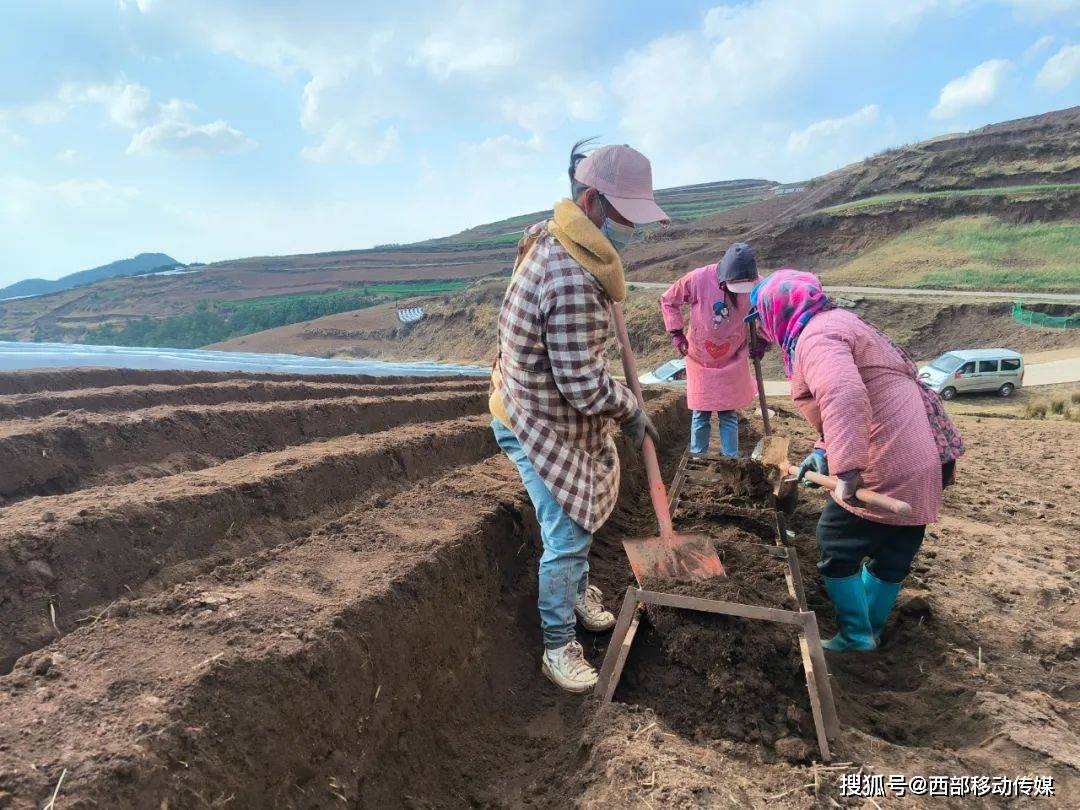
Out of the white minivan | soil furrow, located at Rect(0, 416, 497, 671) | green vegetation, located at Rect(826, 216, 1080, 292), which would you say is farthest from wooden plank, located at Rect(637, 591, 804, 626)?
green vegetation, located at Rect(826, 216, 1080, 292)

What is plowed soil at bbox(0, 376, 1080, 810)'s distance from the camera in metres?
1.94

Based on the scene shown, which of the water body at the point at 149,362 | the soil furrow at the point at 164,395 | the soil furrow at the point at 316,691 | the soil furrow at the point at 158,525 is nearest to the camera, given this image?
the soil furrow at the point at 316,691

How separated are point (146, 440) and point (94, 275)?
224 ft

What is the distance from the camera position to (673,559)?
128 inches

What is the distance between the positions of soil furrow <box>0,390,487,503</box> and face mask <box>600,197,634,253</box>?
14.8 ft

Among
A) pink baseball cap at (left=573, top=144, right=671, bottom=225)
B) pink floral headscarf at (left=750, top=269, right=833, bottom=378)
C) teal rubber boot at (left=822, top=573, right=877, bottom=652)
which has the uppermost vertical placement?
pink baseball cap at (left=573, top=144, right=671, bottom=225)

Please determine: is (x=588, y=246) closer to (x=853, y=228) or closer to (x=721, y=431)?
(x=721, y=431)

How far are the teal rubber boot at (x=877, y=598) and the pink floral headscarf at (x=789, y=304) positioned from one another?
3.78 ft

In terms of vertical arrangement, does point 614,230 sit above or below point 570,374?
above

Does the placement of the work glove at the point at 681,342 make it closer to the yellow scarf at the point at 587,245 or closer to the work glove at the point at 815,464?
the work glove at the point at 815,464

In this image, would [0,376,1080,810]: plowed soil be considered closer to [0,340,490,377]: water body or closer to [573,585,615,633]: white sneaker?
[573,585,615,633]: white sneaker

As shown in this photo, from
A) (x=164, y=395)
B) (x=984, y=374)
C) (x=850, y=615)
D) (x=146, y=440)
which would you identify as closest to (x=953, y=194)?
(x=984, y=374)

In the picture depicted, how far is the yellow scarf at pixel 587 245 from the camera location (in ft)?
8.23

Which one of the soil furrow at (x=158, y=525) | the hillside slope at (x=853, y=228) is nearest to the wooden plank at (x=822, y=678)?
the soil furrow at (x=158, y=525)
